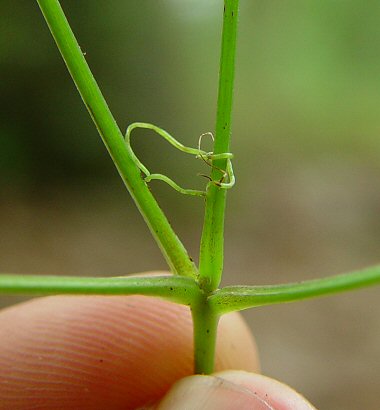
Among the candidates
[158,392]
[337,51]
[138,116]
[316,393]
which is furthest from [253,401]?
[337,51]

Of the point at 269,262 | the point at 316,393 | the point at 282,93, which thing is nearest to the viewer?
the point at 316,393

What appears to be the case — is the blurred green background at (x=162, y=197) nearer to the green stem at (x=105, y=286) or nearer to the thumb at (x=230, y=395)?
the thumb at (x=230, y=395)

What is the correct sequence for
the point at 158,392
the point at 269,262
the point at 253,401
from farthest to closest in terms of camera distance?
the point at 269,262 → the point at 158,392 → the point at 253,401

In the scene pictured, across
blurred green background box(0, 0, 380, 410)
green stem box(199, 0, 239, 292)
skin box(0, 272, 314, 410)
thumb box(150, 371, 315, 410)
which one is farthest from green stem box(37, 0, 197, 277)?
blurred green background box(0, 0, 380, 410)

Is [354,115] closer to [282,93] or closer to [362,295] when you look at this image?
[282,93]

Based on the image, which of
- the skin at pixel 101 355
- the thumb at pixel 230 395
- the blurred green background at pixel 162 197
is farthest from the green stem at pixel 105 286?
the blurred green background at pixel 162 197

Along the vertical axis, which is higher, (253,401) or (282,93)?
(282,93)
